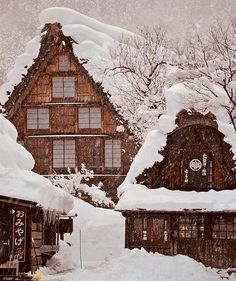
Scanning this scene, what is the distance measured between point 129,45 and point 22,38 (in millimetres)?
32247

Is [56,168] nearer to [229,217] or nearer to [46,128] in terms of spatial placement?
[46,128]

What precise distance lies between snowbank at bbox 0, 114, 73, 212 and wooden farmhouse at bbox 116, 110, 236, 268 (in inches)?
108

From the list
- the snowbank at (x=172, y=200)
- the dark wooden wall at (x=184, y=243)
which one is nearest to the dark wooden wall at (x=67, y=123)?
the dark wooden wall at (x=184, y=243)

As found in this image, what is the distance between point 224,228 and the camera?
25.1 m

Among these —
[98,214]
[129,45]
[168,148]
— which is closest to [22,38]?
[129,45]

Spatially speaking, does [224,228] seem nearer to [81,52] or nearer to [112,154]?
[112,154]

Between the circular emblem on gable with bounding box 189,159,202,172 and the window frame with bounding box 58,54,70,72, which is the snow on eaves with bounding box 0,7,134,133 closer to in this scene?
the window frame with bounding box 58,54,70,72

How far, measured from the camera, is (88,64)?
130 feet

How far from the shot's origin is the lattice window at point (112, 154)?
40062mm

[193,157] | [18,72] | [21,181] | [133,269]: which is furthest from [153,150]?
[18,72]

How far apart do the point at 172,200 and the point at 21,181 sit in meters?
6.52

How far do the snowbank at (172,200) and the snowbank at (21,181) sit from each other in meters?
2.79

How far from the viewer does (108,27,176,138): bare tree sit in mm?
34344

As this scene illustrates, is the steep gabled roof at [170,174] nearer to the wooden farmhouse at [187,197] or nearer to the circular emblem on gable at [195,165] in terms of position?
the wooden farmhouse at [187,197]
